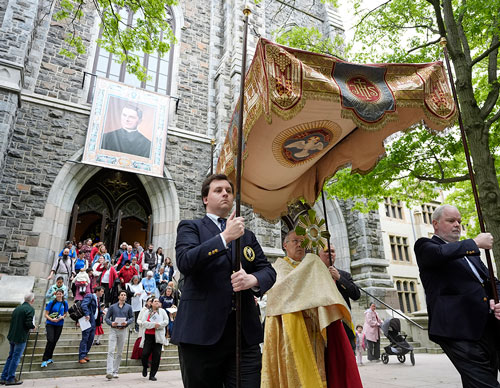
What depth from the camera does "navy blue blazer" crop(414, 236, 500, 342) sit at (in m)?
2.62

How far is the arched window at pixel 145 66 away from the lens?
13.5 meters

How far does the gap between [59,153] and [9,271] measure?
403 centimetres

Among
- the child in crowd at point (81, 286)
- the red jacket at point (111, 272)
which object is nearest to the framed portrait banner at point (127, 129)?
the red jacket at point (111, 272)

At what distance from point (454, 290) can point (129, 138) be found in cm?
1160

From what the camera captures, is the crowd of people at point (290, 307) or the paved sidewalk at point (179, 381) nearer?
the crowd of people at point (290, 307)

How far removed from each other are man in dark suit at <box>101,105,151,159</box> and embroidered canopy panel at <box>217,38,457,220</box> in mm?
8423

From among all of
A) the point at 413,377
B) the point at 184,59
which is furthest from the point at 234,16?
the point at 413,377

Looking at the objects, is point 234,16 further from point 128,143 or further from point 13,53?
point 13,53

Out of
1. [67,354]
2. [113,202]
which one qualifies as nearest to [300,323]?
[67,354]

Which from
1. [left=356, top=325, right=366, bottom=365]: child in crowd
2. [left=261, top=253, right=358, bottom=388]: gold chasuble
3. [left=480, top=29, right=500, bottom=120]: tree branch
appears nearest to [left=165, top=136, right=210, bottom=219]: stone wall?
[left=356, top=325, right=366, bottom=365]: child in crowd

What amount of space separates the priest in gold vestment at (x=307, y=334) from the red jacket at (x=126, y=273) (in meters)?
7.54

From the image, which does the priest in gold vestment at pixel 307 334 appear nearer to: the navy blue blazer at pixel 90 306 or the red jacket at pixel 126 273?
the navy blue blazer at pixel 90 306

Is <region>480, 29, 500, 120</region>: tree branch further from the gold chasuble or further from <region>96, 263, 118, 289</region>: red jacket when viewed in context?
<region>96, 263, 118, 289</region>: red jacket

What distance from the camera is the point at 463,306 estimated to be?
8.79ft
